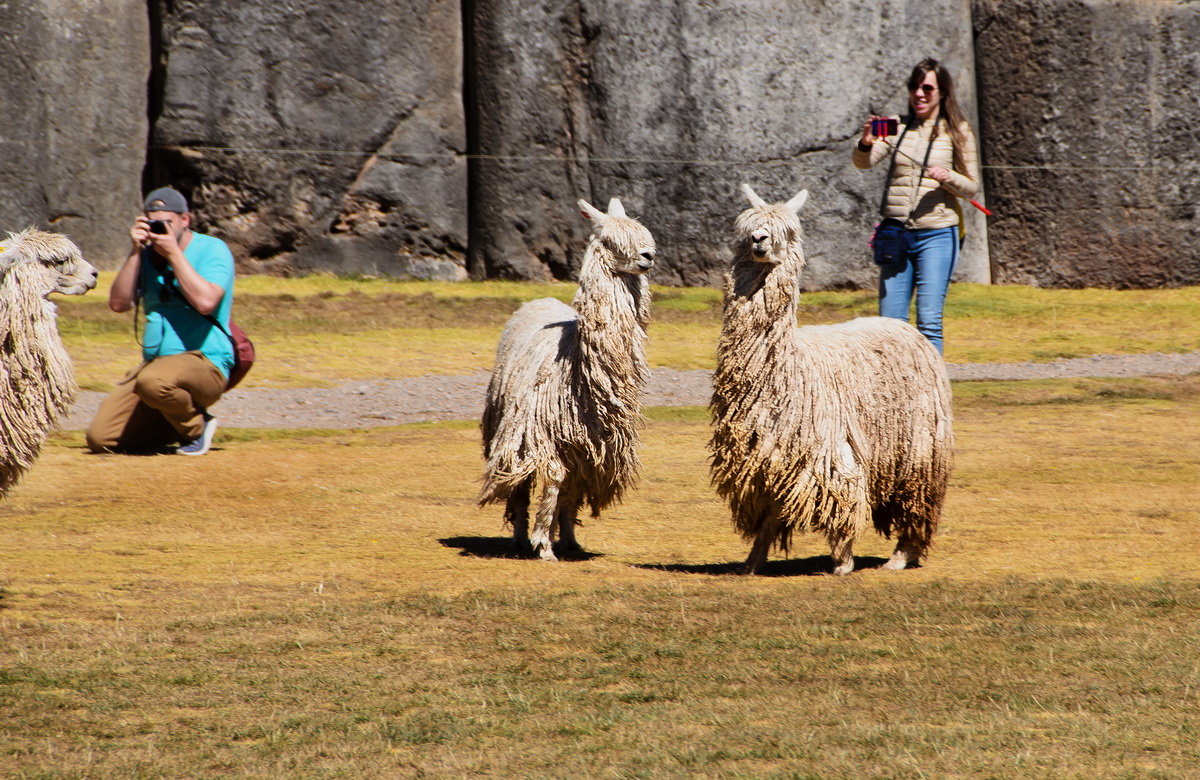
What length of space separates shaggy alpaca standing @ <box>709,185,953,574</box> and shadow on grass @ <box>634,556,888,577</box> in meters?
0.09

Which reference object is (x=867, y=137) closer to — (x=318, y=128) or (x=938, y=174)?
(x=938, y=174)

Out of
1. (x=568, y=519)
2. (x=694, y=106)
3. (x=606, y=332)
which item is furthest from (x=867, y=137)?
(x=694, y=106)

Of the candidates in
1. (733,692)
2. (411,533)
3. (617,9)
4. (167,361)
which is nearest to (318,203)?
(617,9)

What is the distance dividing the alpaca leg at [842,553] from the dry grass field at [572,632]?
0.09 metres

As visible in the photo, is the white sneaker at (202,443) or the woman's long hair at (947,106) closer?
the woman's long hair at (947,106)

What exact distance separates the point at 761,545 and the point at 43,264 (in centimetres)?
279

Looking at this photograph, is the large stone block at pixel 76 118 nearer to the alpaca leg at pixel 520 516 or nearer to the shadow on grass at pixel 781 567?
the alpaca leg at pixel 520 516

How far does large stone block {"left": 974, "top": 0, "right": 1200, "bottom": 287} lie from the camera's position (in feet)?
46.0

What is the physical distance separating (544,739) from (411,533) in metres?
2.83

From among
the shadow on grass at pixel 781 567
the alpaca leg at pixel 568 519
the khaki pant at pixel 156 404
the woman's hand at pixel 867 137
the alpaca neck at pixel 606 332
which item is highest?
the woman's hand at pixel 867 137

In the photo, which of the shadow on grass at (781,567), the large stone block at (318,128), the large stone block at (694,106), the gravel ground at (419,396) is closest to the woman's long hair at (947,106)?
the shadow on grass at (781,567)

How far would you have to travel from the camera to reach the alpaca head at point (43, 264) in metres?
4.87

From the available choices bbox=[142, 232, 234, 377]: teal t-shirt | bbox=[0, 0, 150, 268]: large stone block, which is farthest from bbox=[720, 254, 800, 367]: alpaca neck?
bbox=[0, 0, 150, 268]: large stone block

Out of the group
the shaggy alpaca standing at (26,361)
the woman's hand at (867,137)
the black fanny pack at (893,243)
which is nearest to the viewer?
the shaggy alpaca standing at (26,361)
